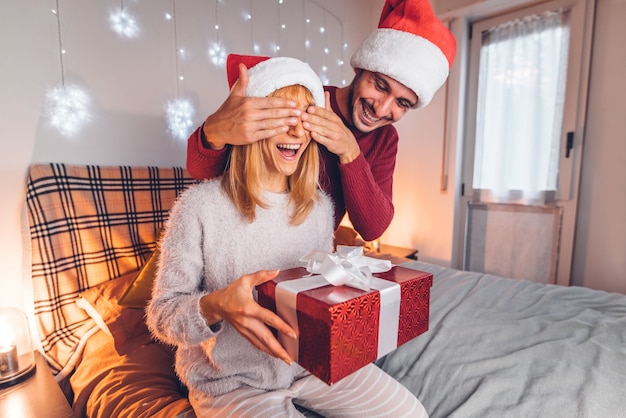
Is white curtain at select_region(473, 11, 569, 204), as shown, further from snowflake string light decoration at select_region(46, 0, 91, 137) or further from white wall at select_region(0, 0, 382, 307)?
snowflake string light decoration at select_region(46, 0, 91, 137)

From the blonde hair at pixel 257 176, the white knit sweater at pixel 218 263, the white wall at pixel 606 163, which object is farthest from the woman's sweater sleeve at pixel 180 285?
the white wall at pixel 606 163

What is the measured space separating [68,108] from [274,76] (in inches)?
38.5

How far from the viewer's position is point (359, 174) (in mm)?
773

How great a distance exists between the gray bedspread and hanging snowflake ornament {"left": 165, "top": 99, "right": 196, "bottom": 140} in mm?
1305

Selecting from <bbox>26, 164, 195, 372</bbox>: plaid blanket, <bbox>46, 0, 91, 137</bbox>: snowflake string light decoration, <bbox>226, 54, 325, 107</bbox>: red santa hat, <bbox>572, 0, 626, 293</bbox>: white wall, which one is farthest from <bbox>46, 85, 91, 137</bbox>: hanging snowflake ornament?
<bbox>572, 0, 626, 293</bbox>: white wall

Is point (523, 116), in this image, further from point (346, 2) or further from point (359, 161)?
point (359, 161)

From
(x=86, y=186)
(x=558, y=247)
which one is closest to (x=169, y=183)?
(x=86, y=186)

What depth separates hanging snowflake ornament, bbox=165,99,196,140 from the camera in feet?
4.88

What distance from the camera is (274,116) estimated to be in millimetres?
632

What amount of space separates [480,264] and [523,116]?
117 cm

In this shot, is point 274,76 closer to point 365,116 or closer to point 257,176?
point 257,176

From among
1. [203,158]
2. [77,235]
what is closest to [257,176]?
[203,158]

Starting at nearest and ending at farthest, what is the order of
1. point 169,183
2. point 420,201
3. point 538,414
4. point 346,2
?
point 538,414 → point 169,183 → point 346,2 → point 420,201

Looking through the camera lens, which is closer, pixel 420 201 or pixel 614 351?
pixel 614 351
